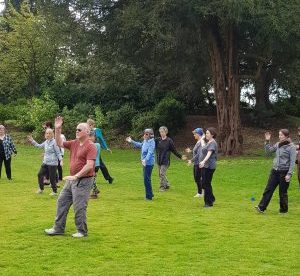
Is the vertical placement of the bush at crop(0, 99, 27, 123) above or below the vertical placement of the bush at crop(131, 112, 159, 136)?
above

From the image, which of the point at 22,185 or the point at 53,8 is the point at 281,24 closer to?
the point at 53,8

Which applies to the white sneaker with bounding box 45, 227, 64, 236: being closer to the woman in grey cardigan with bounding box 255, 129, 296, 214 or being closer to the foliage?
the woman in grey cardigan with bounding box 255, 129, 296, 214

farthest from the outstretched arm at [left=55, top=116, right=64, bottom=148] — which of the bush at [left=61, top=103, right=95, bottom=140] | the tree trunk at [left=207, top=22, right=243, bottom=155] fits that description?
the bush at [left=61, top=103, right=95, bottom=140]

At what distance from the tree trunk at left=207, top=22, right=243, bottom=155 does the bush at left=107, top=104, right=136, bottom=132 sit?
864 cm

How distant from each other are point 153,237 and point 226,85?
61.2 feet

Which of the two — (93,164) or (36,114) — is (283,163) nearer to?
(93,164)

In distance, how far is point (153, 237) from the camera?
30.9 ft

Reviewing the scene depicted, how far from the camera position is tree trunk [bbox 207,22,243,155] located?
86.6 ft

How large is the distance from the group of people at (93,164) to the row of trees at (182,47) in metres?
8.51

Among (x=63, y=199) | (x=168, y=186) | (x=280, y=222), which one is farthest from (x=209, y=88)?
(x=63, y=199)

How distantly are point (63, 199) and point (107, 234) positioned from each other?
105 centimetres

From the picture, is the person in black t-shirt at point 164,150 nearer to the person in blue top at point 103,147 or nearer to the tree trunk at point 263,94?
the person in blue top at point 103,147

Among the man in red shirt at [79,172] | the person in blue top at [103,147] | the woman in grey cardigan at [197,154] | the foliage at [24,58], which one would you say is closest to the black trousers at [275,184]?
A: the woman in grey cardigan at [197,154]

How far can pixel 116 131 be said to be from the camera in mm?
35094
